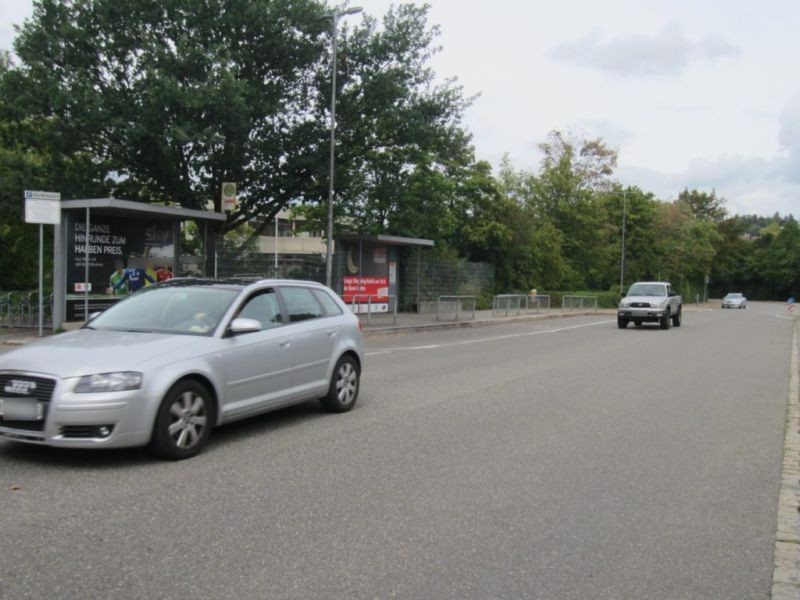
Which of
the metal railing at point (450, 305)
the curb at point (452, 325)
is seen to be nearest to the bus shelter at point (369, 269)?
the curb at point (452, 325)

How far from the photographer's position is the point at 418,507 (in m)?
4.91

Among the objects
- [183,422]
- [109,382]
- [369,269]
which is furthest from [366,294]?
[109,382]

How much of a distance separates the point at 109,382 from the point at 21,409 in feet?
2.28

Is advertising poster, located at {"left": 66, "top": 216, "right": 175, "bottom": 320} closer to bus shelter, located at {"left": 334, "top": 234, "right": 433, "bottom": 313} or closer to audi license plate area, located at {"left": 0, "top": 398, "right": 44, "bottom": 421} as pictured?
bus shelter, located at {"left": 334, "top": 234, "right": 433, "bottom": 313}

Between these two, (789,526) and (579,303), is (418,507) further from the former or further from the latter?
(579,303)

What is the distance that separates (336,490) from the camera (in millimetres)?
5238

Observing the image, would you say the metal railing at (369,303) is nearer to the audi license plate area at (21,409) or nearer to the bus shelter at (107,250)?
the bus shelter at (107,250)

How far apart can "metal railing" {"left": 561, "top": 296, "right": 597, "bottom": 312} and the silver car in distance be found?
35.4 metres

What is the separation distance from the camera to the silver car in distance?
5.46 meters

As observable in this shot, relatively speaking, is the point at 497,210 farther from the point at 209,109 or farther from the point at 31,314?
the point at 31,314

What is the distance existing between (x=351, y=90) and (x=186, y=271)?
905cm

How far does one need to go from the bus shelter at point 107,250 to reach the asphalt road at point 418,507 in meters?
11.4

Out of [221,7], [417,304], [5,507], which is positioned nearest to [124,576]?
[5,507]

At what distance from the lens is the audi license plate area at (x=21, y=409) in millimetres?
5441
